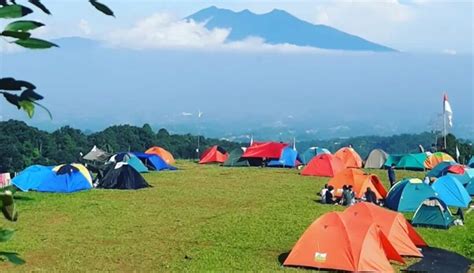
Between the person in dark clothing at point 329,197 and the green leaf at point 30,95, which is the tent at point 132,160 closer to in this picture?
the person in dark clothing at point 329,197

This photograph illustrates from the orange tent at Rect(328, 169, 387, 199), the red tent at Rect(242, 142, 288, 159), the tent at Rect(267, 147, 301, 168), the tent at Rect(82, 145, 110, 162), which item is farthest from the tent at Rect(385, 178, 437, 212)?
the tent at Rect(82, 145, 110, 162)

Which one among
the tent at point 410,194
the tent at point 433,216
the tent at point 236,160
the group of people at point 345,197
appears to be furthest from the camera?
the tent at point 236,160

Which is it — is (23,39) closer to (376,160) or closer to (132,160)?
(132,160)

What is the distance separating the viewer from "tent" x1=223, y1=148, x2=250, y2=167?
29.4 meters

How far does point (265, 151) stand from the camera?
28.9 meters

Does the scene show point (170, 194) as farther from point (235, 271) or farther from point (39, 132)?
point (39, 132)

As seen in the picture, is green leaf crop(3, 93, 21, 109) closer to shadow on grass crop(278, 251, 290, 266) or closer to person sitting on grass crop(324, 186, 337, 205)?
shadow on grass crop(278, 251, 290, 266)

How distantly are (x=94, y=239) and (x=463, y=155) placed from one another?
22.3 m

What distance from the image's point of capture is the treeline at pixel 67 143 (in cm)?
2809

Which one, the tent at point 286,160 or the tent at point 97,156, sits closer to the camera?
the tent at point 97,156

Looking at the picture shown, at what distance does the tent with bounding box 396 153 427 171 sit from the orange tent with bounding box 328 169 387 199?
9008mm

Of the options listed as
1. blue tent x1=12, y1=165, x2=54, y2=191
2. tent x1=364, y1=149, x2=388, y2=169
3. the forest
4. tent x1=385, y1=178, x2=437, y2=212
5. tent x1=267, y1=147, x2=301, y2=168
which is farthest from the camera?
tent x1=364, y1=149, x2=388, y2=169

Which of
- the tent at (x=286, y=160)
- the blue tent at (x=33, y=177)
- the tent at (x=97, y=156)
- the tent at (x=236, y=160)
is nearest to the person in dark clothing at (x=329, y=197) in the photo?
the blue tent at (x=33, y=177)

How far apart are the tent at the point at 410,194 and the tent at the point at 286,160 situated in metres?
11.5
